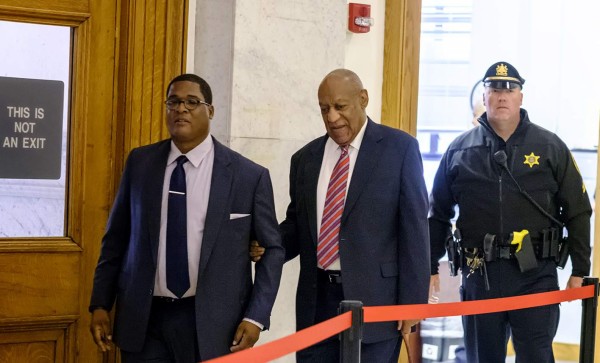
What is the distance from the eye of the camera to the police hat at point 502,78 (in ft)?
17.8

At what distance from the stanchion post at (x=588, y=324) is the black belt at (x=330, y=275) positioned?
1.33 m

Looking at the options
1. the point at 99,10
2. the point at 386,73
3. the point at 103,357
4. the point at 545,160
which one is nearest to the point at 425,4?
the point at 386,73

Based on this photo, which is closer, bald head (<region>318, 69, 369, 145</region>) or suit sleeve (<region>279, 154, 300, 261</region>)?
bald head (<region>318, 69, 369, 145</region>)

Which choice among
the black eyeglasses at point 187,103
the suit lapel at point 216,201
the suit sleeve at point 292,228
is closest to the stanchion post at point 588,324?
the suit sleeve at point 292,228

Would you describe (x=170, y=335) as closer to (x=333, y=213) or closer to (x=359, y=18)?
(x=333, y=213)

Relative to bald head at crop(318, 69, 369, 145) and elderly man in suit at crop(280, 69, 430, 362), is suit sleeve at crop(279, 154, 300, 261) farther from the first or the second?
bald head at crop(318, 69, 369, 145)

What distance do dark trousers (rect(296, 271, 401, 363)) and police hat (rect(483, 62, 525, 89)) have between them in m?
1.66

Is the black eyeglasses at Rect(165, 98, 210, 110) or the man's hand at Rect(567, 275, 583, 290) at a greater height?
the black eyeglasses at Rect(165, 98, 210, 110)

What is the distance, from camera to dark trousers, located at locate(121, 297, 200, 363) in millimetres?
3920

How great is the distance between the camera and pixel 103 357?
5.11 meters

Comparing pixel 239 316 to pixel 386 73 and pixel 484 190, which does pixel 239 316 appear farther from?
pixel 386 73

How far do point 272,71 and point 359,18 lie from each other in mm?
871

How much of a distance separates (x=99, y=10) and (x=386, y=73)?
1.83m

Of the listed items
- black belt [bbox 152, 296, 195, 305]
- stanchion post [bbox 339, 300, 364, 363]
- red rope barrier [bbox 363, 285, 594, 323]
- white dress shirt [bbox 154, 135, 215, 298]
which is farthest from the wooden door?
stanchion post [bbox 339, 300, 364, 363]
